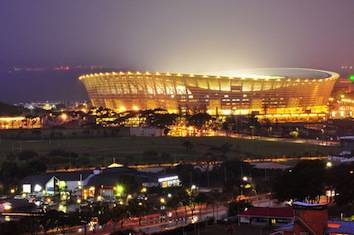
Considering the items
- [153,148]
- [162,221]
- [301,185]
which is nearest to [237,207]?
[301,185]

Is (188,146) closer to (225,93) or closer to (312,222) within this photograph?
(312,222)

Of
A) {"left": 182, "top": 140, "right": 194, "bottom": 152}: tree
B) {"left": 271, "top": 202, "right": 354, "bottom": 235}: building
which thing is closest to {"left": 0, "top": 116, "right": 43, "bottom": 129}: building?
{"left": 182, "top": 140, "right": 194, "bottom": 152}: tree

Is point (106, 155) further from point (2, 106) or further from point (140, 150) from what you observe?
point (2, 106)

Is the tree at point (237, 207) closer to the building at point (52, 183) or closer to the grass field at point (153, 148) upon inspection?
the building at point (52, 183)

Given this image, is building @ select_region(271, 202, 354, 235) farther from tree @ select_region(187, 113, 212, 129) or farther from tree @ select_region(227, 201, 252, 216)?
tree @ select_region(187, 113, 212, 129)

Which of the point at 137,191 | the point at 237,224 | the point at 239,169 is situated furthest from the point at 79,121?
the point at 237,224

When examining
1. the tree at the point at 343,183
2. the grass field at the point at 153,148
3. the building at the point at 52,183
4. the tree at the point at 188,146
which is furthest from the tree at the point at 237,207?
the tree at the point at 188,146
